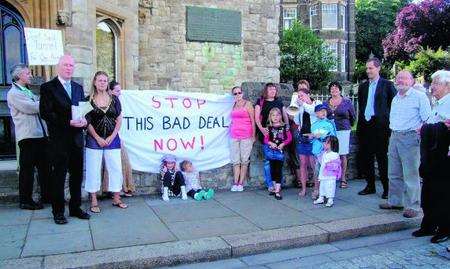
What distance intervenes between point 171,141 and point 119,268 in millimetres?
3542

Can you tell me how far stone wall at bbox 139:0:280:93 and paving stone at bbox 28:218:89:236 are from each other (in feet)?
27.6

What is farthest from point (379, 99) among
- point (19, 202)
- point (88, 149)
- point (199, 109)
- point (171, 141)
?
point (19, 202)

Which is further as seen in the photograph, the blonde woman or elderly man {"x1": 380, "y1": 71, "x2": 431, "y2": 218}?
the blonde woman

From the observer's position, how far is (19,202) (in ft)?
23.1

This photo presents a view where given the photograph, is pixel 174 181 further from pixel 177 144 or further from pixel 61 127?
pixel 61 127

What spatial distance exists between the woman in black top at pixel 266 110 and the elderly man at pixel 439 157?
108 inches

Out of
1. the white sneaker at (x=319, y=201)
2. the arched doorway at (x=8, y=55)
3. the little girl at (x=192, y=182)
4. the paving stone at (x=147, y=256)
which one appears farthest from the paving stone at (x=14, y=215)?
the white sneaker at (x=319, y=201)

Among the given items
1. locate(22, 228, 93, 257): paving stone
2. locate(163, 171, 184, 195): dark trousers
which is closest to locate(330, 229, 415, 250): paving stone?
locate(163, 171, 184, 195): dark trousers

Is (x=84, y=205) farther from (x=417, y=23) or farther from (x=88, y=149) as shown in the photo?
(x=417, y=23)

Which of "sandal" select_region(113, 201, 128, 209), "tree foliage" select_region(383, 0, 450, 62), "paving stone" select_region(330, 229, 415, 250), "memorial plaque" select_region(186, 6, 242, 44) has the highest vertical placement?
"tree foliage" select_region(383, 0, 450, 62)

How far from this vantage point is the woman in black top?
8.00 m

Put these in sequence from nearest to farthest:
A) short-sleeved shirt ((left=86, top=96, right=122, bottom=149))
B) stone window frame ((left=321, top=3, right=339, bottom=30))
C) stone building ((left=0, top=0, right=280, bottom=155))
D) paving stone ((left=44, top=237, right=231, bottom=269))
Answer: paving stone ((left=44, top=237, right=231, bottom=269)) < short-sleeved shirt ((left=86, top=96, right=122, bottom=149)) < stone building ((left=0, top=0, right=280, bottom=155)) < stone window frame ((left=321, top=3, right=339, bottom=30))

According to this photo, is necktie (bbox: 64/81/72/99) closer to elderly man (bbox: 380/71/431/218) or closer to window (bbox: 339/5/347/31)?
elderly man (bbox: 380/71/431/218)

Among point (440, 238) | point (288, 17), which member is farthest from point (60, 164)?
Result: point (288, 17)
